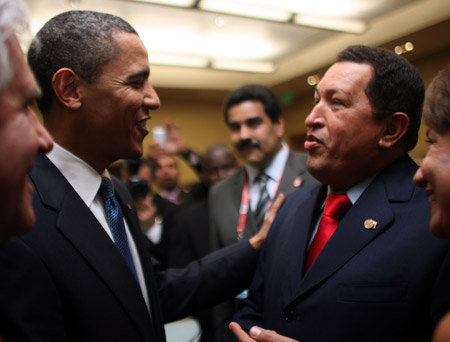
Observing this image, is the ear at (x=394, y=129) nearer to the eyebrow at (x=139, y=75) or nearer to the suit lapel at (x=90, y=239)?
the eyebrow at (x=139, y=75)

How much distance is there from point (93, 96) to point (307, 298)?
0.98 meters

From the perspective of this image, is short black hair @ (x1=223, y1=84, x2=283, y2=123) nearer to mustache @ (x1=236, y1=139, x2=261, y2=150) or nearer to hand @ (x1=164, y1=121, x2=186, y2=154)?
mustache @ (x1=236, y1=139, x2=261, y2=150)

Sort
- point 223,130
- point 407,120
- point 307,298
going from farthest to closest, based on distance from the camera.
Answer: point 223,130
point 407,120
point 307,298

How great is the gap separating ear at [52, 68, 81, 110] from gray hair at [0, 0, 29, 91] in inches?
17.9

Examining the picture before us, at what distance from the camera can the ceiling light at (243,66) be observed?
5723 mm

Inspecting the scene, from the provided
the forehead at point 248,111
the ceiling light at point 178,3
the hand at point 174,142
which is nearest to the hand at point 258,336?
the forehead at point 248,111

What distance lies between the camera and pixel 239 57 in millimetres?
5680

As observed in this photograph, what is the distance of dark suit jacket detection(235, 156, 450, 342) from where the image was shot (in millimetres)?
1072

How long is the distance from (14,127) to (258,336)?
3.10 ft

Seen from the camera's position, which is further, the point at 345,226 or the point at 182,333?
the point at 182,333

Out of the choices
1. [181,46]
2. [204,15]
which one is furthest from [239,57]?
[204,15]

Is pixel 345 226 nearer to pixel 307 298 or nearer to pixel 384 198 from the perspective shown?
pixel 384 198

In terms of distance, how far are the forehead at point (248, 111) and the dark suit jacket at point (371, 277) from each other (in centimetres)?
135

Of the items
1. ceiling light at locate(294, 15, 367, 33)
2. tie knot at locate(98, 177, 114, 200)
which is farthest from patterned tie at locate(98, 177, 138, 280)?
ceiling light at locate(294, 15, 367, 33)
